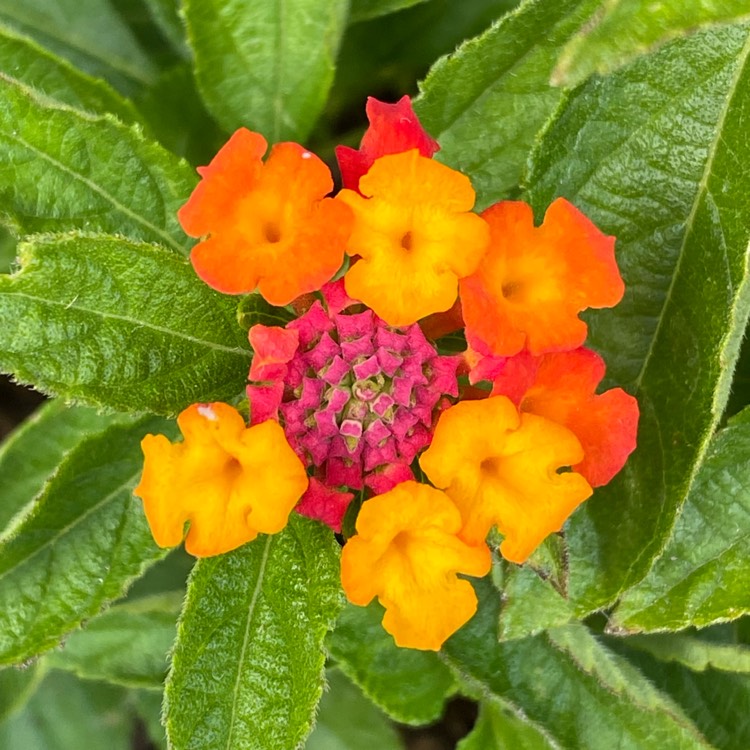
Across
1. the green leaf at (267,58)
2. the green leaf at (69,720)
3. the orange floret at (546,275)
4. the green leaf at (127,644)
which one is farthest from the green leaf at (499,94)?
the green leaf at (69,720)

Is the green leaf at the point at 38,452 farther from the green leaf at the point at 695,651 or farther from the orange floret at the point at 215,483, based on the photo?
the green leaf at the point at 695,651

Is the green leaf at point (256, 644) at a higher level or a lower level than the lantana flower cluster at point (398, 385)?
lower

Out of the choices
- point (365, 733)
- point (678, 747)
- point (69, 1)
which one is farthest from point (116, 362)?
point (365, 733)

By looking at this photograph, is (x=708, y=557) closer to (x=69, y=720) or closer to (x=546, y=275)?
(x=546, y=275)

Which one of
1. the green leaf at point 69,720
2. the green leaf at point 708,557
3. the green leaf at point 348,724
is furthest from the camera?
the green leaf at point 69,720

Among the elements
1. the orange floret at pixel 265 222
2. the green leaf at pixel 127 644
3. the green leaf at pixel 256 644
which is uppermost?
the orange floret at pixel 265 222

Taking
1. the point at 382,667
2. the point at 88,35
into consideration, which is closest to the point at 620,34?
the point at 382,667

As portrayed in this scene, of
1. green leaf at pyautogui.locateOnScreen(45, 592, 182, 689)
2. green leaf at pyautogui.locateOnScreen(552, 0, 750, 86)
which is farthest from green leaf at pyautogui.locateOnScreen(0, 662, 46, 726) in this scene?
green leaf at pyautogui.locateOnScreen(552, 0, 750, 86)

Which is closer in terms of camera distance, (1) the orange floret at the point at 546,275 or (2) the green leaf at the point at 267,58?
(1) the orange floret at the point at 546,275
